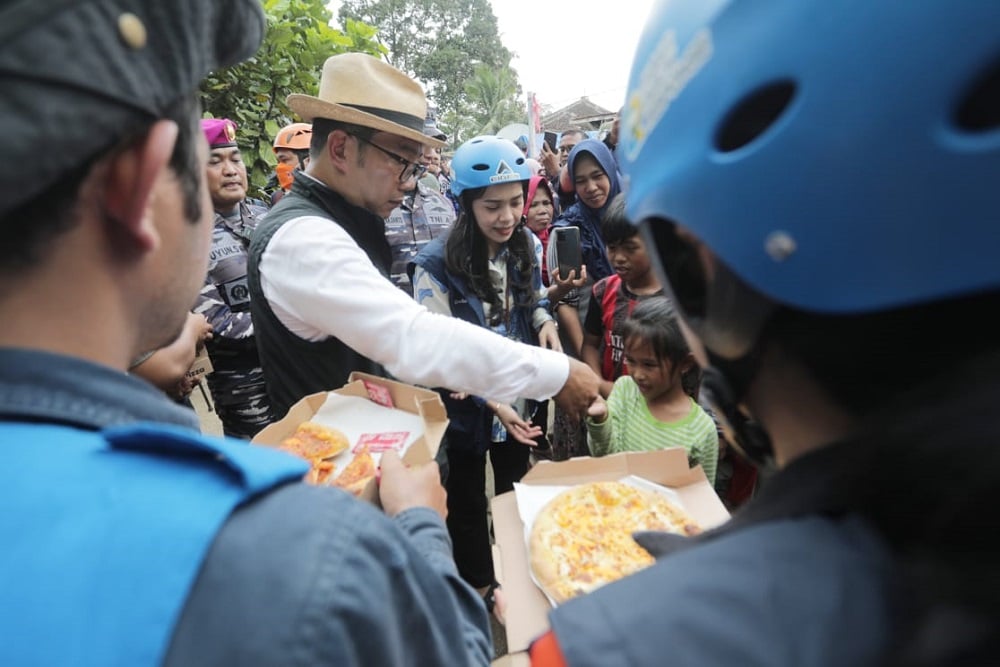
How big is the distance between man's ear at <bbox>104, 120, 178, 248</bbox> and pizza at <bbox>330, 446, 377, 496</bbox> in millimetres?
1250

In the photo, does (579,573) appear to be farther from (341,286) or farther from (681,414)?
(341,286)

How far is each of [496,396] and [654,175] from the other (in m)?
1.33

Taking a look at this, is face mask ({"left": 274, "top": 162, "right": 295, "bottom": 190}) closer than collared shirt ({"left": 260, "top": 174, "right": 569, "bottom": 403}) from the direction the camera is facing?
No

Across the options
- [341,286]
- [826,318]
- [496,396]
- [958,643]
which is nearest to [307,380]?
[341,286]

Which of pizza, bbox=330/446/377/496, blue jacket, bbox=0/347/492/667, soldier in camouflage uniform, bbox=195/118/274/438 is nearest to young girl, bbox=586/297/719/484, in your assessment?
pizza, bbox=330/446/377/496

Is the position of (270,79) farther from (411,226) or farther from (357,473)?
(357,473)

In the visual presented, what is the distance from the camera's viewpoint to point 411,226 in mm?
4832

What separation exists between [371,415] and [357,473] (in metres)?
0.37

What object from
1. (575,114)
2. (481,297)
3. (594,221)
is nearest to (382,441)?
(481,297)

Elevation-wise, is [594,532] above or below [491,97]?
below

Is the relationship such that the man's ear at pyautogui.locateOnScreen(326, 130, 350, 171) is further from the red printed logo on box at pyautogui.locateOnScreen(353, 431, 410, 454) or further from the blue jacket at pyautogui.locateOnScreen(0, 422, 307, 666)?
the blue jacket at pyautogui.locateOnScreen(0, 422, 307, 666)

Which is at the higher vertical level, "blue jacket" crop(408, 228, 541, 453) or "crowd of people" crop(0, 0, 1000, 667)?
"crowd of people" crop(0, 0, 1000, 667)

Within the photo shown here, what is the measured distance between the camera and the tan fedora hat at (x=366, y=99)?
2244 mm

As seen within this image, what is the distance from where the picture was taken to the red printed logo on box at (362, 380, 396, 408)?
219 centimetres
